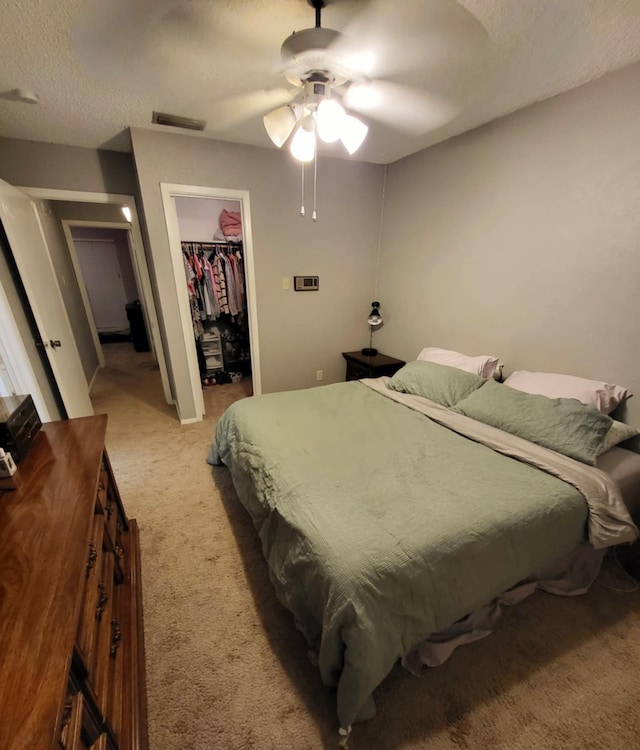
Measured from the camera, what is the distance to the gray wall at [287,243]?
8.25 ft

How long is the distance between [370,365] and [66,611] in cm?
274

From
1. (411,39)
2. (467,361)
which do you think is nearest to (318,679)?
(467,361)

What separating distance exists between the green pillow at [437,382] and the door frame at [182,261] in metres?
1.48

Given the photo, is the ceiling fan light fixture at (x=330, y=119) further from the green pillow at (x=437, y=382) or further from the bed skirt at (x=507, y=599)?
the bed skirt at (x=507, y=599)

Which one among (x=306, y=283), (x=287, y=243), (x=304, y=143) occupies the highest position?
(x=304, y=143)

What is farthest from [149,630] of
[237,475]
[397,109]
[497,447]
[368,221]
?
[368,221]

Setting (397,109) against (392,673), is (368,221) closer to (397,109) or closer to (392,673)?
(397,109)

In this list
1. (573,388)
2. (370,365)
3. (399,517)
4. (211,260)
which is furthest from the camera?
(211,260)

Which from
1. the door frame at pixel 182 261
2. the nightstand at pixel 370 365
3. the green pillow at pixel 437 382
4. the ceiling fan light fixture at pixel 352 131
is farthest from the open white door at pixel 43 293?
the green pillow at pixel 437 382

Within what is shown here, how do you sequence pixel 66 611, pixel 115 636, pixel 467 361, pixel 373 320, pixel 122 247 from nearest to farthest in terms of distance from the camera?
pixel 66 611, pixel 115 636, pixel 467 361, pixel 373 320, pixel 122 247

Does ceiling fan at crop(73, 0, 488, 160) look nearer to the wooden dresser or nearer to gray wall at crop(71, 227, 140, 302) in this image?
the wooden dresser

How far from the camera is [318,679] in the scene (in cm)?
123

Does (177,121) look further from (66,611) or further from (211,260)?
(66,611)

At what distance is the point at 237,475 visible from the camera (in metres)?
1.84
